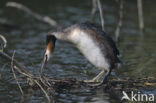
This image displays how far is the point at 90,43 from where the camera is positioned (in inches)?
315

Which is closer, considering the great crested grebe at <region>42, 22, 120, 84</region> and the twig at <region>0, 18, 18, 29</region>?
the great crested grebe at <region>42, 22, 120, 84</region>

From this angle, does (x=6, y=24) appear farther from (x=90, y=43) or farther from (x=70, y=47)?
(x=90, y=43)

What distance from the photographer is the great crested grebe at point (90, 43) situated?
796cm

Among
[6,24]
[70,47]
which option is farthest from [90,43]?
[6,24]

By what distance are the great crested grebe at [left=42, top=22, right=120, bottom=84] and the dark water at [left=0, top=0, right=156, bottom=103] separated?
2.06 ft

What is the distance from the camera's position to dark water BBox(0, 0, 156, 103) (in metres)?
7.88

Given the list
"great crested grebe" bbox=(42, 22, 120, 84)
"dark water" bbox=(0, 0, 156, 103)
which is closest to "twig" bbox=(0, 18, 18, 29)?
"dark water" bbox=(0, 0, 156, 103)

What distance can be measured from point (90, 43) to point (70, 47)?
4178mm

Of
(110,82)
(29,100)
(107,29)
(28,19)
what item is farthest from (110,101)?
(28,19)

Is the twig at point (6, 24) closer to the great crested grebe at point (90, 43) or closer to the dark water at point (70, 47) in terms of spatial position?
the dark water at point (70, 47)

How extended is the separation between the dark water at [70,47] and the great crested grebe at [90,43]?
0.63m

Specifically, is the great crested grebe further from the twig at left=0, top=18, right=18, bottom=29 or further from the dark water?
the twig at left=0, top=18, right=18, bottom=29

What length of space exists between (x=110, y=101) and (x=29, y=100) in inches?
58.3

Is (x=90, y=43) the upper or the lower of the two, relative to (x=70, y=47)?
upper
